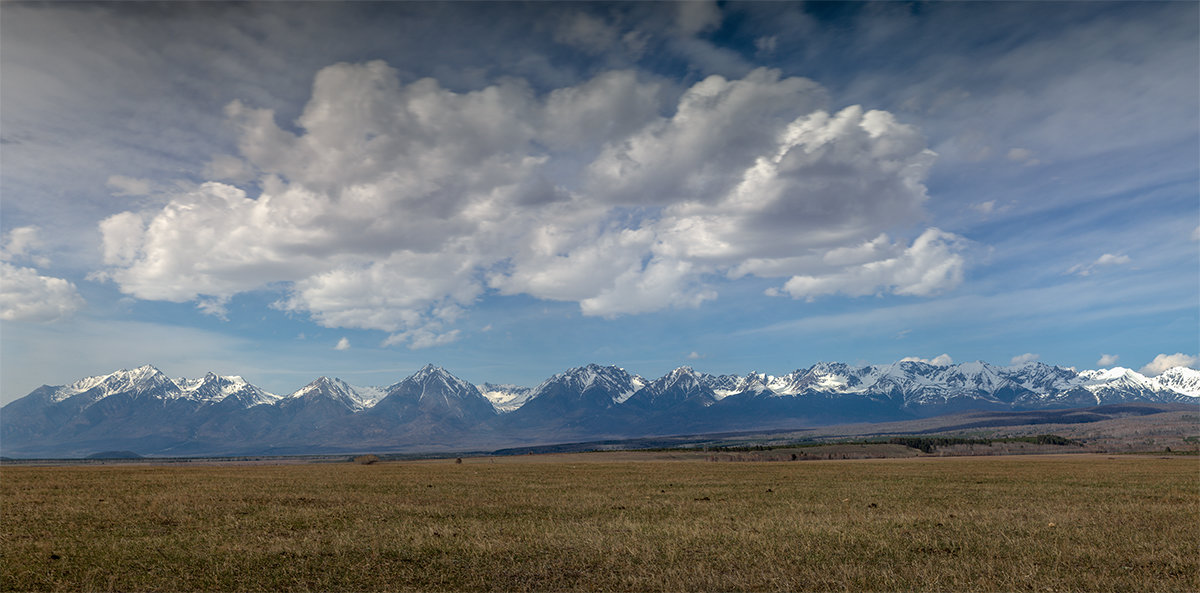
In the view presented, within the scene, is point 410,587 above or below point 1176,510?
above

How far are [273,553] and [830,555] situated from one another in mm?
15399

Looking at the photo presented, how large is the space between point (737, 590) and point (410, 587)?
7.41 m

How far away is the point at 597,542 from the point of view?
1992 cm

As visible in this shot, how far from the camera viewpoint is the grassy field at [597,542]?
51.2 ft

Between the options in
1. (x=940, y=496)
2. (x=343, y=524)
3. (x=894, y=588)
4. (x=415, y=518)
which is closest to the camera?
(x=894, y=588)

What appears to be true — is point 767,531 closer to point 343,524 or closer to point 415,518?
point 415,518

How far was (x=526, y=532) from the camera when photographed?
875 inches

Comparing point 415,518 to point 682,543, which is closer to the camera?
point 682,543

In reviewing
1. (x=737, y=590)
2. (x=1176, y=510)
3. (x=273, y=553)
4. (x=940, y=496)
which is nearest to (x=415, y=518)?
(x=273, y=553)

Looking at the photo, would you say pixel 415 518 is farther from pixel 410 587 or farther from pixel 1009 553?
pixel 1009 553

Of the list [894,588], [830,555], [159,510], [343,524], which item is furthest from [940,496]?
[159,510]

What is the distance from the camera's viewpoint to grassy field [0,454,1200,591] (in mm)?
15602

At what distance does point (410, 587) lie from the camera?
15109mm

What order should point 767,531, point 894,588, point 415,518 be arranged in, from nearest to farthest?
point 894,588, point 767,531, point 415,518
